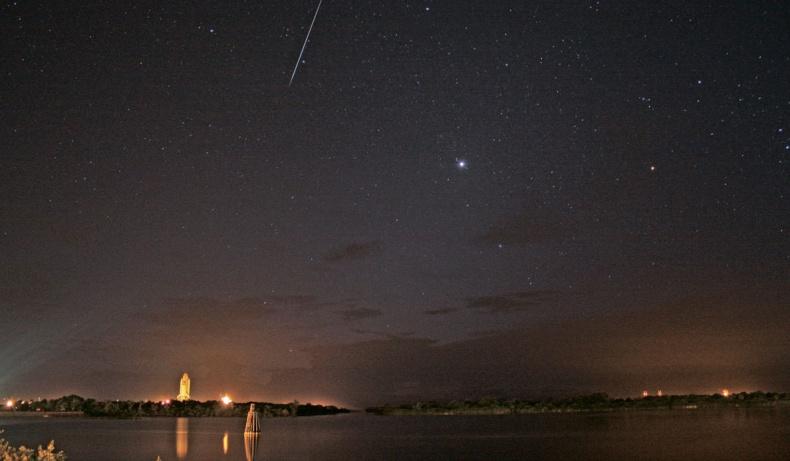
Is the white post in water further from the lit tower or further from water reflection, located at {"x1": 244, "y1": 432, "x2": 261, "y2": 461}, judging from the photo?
the lit tower

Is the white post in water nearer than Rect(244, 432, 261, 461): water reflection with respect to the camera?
No

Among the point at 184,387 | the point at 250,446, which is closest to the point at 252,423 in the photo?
the point at 250,446

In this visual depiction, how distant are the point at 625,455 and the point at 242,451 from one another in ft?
67.5

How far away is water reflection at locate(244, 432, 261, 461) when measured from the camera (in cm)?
3574

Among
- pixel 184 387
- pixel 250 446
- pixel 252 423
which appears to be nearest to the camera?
pixel 250 446

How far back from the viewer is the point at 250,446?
43.0 meters

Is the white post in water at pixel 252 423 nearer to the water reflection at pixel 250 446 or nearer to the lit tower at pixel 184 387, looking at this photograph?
the water reflection at pixel 250 446

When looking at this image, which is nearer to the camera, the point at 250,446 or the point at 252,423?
the point at 250,446

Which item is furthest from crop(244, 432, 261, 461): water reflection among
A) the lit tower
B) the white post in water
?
the lit tower

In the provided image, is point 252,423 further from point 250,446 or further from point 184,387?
point 184,387

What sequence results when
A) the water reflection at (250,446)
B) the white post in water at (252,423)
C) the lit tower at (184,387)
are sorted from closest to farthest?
the water reflection at (250,446) → the white post in water at (252,423) → the lit tower at (184,387)

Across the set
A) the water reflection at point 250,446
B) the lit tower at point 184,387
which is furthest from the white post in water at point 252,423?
the lit tower at point 184,387

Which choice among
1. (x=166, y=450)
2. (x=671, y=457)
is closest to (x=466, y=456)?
(x=671, y=457)

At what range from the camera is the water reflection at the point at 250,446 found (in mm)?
35744
